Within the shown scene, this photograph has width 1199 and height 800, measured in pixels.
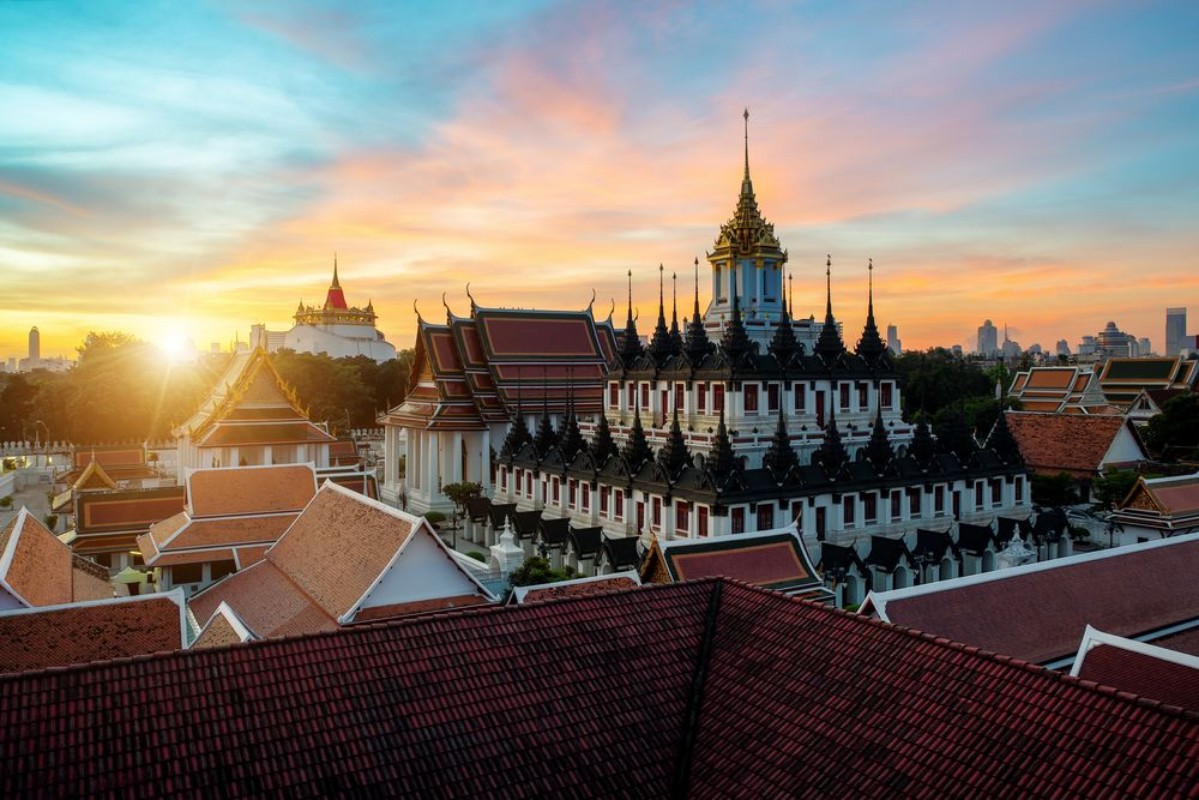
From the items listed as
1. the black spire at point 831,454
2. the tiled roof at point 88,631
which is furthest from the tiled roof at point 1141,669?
the black spire at point 831,454

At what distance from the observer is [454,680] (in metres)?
7.93

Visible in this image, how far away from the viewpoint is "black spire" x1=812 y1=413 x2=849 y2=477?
26359 millimetres

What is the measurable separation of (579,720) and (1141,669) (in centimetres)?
633

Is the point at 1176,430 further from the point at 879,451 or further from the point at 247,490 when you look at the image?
the point at 247,490

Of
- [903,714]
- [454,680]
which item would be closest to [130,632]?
[454,680]

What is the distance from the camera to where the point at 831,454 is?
86.8ft

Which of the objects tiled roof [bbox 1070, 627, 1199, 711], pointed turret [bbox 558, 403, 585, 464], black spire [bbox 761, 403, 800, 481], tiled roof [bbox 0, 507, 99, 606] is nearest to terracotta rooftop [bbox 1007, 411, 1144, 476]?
black spire [bbox 761, 403, 800, 481]

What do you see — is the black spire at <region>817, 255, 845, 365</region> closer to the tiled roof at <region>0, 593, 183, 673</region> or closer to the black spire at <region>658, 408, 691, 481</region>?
the black spire at <region>658, 408, 691, 481</region>

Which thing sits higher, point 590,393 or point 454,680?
point 590,393

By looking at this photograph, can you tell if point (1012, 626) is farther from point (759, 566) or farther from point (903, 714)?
point (903, 714)

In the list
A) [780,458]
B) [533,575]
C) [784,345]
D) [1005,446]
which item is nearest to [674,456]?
[780,458]

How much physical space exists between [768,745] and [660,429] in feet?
79.4

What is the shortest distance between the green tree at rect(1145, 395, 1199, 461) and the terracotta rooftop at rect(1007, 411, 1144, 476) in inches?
282

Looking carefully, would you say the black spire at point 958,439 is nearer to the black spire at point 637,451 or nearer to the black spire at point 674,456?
the black spire at point 674,456
